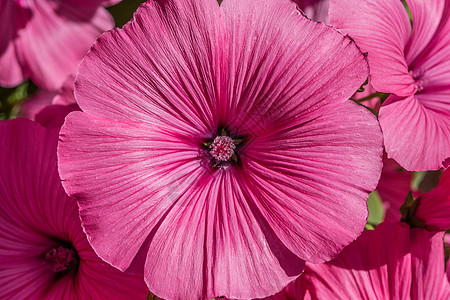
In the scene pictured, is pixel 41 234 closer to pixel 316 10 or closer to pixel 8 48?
pixel 8 48

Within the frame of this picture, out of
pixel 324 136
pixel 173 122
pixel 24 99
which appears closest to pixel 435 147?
pixel 324 136

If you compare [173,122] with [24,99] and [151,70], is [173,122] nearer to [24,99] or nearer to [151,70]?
[151,70]

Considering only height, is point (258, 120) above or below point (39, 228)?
above

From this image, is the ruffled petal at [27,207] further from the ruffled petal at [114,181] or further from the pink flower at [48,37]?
the pink flower at [48,37]

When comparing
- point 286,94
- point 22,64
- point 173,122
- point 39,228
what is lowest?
point 39,228

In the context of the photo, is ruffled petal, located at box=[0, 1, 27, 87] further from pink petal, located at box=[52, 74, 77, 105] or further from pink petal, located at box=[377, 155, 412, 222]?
pink petal, located at box=[377, 155, 412, 222]

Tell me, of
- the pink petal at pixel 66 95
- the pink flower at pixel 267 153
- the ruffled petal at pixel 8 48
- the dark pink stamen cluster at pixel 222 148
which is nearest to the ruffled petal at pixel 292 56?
the pink flower at pixel 267 153
